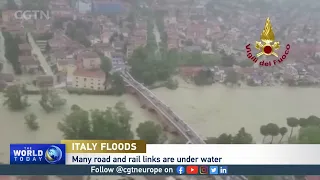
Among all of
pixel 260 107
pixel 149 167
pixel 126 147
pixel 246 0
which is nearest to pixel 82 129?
pixel 126 147

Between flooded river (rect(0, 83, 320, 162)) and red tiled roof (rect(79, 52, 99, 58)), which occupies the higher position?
red tiled roof (rect(79, 52, 99, 58))

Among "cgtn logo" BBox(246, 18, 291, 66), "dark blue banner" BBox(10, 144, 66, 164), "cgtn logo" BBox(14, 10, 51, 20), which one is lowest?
"dark blue banner" BBox(10, 144, 66, 164)

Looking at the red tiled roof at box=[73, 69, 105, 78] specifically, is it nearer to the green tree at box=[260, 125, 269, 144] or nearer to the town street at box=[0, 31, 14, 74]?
the town street at box=[0, 31, 14, 74]

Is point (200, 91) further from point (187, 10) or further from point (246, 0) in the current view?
point (246, 0)

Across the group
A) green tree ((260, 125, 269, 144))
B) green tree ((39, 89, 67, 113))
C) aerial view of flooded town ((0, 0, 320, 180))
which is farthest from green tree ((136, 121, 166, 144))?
green tree ((260, 125, 269, 144))

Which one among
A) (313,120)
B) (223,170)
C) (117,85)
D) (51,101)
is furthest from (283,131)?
(51,101)

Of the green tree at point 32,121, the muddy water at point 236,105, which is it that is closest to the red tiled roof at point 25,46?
the green tree at point 32,121

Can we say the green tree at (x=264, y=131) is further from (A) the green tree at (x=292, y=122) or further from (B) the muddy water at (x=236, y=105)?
(A) the green tree at (x=292, y=122)
